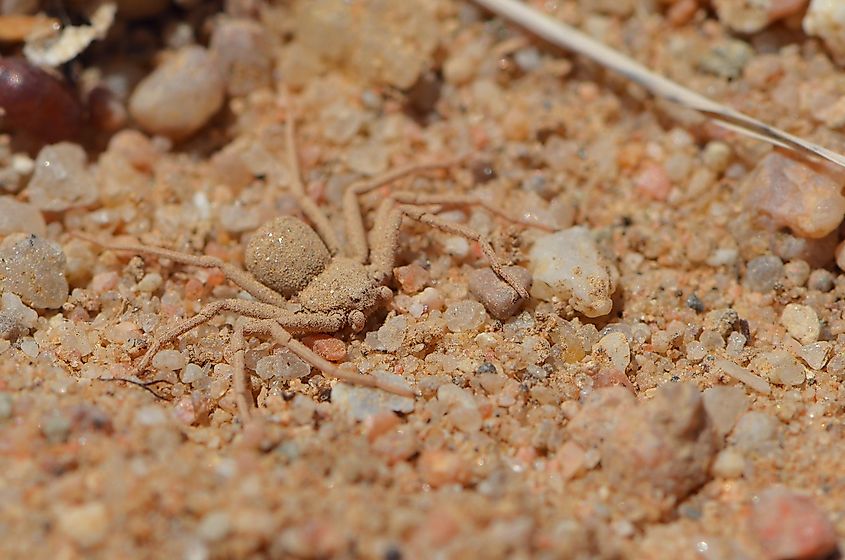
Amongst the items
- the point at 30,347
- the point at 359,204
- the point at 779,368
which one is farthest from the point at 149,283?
the point at 779,368

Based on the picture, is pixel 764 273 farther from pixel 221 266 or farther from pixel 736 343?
pixel 221 266

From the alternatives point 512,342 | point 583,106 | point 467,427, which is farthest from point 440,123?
point 467,427

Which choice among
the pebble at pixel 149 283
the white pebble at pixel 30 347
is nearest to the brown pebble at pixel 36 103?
the pebble at pixel 149 283

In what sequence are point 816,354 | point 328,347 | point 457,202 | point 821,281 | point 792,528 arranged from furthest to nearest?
1. point 457,202
2. point 821,281
3. point 328,347
4. point 816,354
5. point 792,528

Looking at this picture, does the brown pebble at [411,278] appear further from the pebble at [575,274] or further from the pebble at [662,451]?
the pebble at [662,451]

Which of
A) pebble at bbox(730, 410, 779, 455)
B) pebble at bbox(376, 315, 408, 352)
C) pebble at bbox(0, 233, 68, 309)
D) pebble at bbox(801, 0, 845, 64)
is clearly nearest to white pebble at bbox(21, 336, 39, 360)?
pebble at bbox(0, 233, 68, 309)

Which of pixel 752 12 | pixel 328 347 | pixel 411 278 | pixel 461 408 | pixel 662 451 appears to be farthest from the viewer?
pixel 752 12
